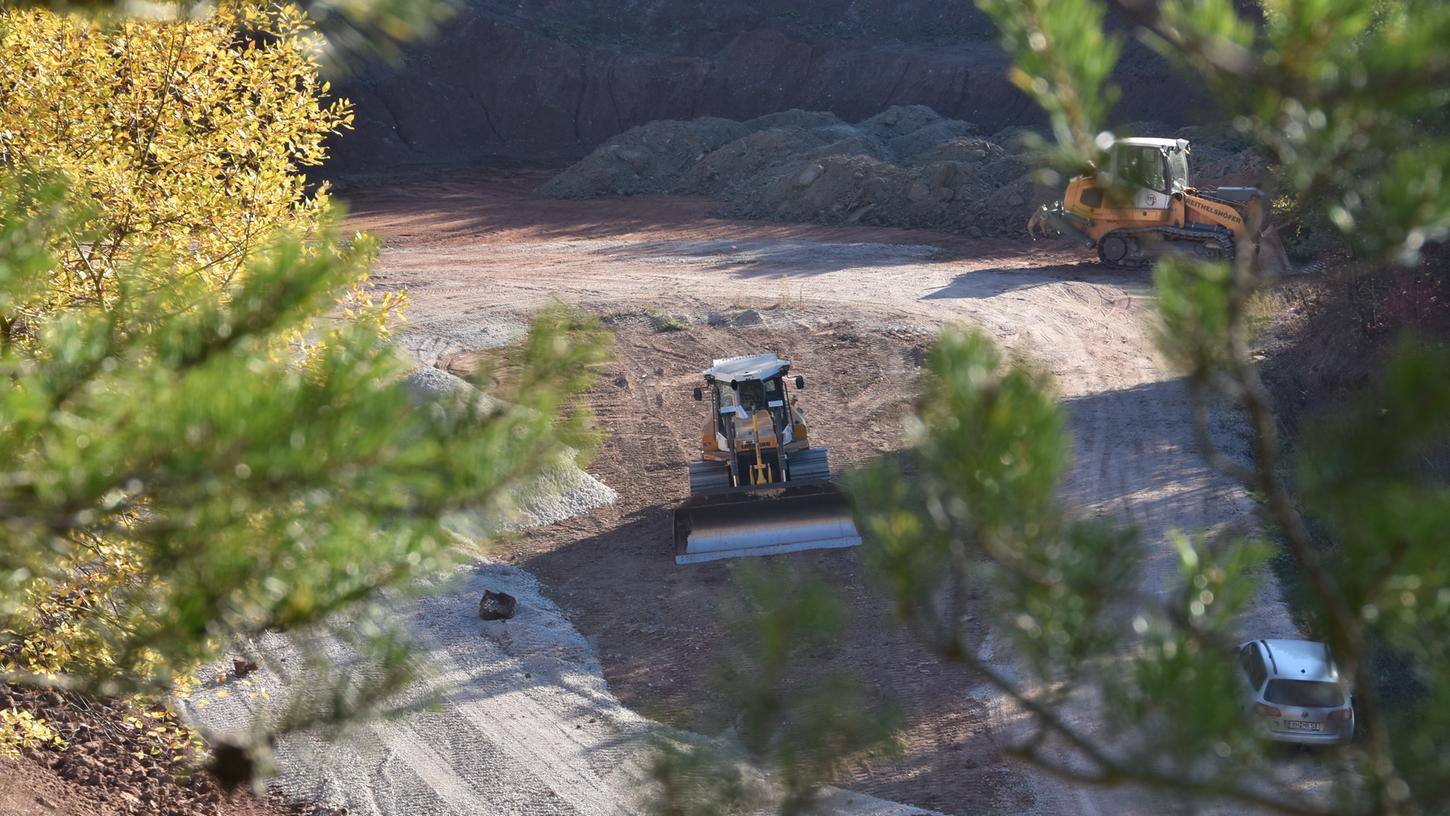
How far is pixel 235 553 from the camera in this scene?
258cm

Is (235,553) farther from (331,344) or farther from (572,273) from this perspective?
(572,273)

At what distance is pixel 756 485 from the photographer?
14.2 metres

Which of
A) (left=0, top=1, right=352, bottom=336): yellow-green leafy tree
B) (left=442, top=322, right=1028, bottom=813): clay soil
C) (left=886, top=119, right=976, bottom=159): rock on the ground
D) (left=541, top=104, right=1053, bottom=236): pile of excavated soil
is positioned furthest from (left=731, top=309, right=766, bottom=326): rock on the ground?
(left=886, top=119, right=976, bottom=159): rock on the ground

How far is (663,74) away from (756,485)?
36619 mm

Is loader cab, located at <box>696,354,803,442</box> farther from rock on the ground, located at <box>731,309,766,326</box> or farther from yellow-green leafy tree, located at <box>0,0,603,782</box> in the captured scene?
yellow-green leafy tree, located at <box>0,0,603,782</box>

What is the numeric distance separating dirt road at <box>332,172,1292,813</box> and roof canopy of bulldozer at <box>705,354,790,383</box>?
2.14 metres

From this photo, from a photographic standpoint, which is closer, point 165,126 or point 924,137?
point 165,126

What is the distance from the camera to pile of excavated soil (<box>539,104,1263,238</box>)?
32719 mm

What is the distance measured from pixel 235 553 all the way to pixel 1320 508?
229 cm

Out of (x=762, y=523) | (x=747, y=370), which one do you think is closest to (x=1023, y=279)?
(x=747, y=370)

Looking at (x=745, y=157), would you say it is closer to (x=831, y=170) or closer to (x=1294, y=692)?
(x=831, y=170)

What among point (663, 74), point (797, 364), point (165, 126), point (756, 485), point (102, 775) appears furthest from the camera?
point (663, 74)

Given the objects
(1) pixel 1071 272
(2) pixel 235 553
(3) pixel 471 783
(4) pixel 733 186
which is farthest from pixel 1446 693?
(4) pixel 733 186

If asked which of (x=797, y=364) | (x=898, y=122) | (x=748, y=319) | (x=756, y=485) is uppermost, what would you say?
(x=898, y=122)
